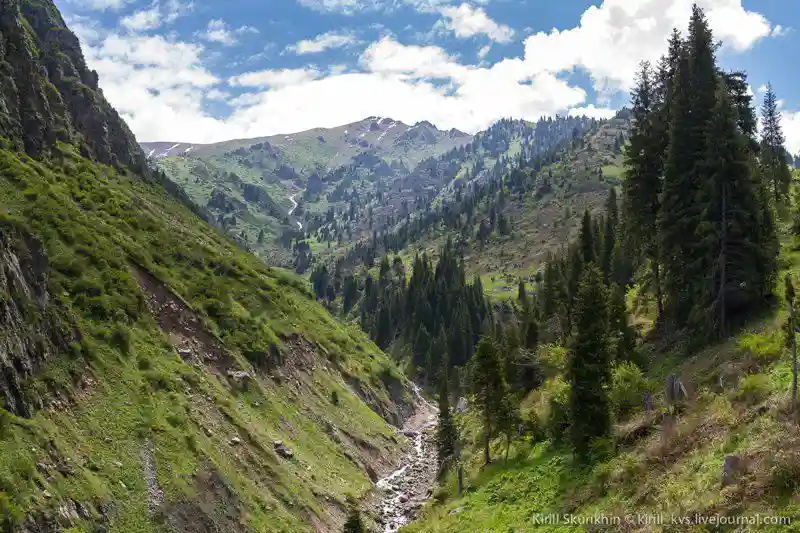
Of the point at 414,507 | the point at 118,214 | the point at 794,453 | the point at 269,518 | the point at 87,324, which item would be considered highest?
the point at 118,214

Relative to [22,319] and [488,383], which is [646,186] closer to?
[488,383]

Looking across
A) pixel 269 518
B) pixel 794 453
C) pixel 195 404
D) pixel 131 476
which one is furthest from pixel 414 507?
pixel 794 453

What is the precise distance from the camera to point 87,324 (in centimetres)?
3612

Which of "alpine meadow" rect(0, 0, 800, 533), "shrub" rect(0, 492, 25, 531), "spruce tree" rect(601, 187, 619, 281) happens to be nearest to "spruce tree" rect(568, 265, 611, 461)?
"alpine meadow" rect(0, 0, 800, 533)

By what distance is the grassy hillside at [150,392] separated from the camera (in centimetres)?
2714

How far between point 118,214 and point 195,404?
27392 millimetres

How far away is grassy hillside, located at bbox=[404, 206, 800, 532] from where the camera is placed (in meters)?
16.8

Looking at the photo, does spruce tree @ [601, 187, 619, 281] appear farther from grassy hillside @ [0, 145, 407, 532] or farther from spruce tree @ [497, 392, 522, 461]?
spruce tree @ [497, 392, 522, 461]

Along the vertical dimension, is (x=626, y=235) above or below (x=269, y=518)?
above

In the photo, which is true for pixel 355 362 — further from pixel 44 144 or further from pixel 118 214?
pixel 44 144

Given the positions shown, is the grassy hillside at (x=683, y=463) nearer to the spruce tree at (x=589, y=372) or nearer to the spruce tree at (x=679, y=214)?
the spruce tree at (x=589, y=372)

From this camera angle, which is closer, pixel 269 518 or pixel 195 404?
pixel 269 518

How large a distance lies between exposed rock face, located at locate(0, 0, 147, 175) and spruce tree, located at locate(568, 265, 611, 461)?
50.8 m

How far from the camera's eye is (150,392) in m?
35.7
